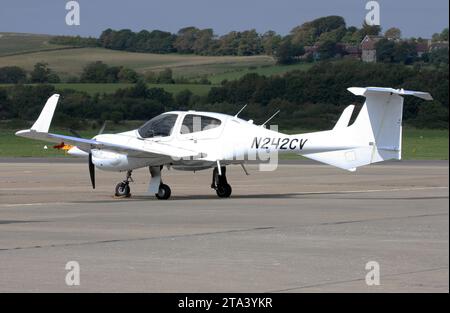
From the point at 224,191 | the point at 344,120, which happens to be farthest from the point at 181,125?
the point at 344,120

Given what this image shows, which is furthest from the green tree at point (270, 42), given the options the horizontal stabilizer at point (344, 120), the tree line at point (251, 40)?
the horizontal stabilizer at point (344, 120)

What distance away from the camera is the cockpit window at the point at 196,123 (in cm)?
2850

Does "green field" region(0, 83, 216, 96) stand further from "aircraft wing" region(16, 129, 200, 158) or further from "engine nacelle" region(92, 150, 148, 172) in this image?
"aircraft wing" region(16, 129, 200, 158)

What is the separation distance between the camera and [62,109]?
72.5 metres

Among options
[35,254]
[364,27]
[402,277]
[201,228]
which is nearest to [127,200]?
[201,228]

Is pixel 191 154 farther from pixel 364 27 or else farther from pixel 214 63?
pixel 214 63

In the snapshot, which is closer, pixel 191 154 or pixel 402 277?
pixel 402 277

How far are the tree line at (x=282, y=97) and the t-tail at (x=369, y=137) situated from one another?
3819 centimetres

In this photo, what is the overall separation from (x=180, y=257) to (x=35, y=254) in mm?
2081

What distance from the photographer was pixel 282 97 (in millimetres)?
72062

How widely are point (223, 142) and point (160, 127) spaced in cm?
178

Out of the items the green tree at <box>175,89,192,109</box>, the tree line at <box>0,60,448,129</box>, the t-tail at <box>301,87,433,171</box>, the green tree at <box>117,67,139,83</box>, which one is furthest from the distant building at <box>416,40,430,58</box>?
→ the t-tail at <box>301,87,433,171</box>

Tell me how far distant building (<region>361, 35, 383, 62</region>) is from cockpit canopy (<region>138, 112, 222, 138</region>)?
173 feet
